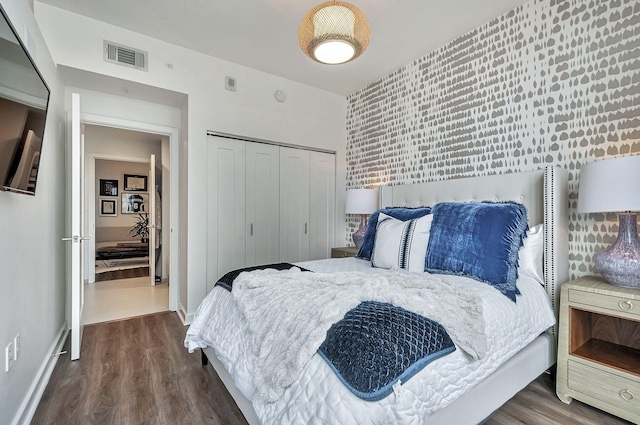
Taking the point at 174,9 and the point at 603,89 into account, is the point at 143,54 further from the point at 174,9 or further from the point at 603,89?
the point at 603,89

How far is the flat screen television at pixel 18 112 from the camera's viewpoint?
1.17 metres

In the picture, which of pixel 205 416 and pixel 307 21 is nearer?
pixel 205 416

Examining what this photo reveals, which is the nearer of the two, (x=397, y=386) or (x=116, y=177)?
(x=397, y=386)

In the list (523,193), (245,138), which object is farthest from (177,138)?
(523,193)

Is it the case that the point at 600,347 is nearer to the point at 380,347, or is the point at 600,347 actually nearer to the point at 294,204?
the point at 380,347

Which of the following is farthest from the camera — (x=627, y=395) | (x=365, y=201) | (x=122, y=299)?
(x=122, y=299)

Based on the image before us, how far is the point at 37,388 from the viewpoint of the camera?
1.88m

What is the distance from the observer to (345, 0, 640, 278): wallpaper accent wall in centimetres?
197

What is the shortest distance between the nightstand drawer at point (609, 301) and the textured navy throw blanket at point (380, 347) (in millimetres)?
1165

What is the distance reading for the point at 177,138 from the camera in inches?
139

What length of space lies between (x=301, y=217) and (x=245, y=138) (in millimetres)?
1188

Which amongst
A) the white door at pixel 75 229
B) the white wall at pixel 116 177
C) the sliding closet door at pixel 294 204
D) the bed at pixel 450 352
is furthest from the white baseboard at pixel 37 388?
the white wall at pixel 116 177

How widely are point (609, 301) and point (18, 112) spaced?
121 inches

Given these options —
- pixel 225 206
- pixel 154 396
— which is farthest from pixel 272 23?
pixel 154 396
